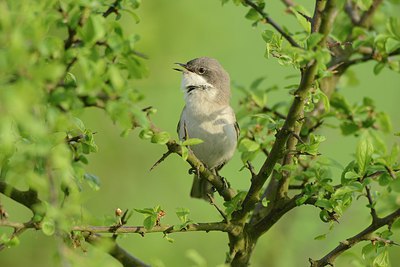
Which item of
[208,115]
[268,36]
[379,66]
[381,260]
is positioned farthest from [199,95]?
[381,260]

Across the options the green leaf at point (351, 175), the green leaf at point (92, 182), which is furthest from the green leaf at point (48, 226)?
the green leaf at point (351, 175)

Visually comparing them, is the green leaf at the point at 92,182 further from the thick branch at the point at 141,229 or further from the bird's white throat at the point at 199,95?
the bird's white throat at the point at 199,95

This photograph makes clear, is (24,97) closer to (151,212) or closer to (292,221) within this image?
(151,212)

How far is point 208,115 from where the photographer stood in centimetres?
640

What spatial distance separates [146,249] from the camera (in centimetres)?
736

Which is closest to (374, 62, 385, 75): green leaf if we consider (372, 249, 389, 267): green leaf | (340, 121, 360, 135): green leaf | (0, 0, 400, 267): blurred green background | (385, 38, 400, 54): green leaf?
(385, 38, 400, 54): green leaf

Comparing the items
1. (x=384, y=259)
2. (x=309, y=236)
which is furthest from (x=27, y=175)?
(x=309, y=236)

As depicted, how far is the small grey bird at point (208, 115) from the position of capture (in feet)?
20.9

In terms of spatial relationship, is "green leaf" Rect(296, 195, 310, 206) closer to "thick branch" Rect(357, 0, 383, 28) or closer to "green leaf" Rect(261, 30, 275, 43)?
"green leaf" Rect(261, 30, 275, 43)

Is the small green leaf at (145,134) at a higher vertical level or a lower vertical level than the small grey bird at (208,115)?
lower

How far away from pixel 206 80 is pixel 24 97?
16.1 feet

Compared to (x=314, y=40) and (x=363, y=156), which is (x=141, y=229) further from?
(x=314, y=40)

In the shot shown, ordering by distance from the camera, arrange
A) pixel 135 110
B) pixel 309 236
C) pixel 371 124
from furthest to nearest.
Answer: pixel 309 236 < pixel 371 124 < pixel 135 110

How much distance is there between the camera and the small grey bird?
20.9 ft
